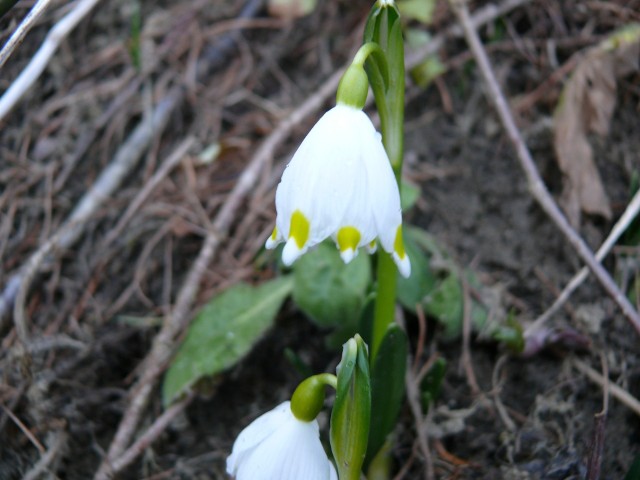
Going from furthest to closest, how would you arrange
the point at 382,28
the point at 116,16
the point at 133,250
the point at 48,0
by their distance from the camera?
the point at 116,16 < the point at 133,250 < the point at 48,0 < the point at 382,28

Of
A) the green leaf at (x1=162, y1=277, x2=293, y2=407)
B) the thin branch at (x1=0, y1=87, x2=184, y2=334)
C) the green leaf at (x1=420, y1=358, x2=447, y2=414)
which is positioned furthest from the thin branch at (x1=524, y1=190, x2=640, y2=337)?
the thin branch at (x1=0, y1=87, x2=184, y2=334)

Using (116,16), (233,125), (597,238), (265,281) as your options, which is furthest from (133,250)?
(597,238)

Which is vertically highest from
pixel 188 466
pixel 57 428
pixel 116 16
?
pixel 116 16

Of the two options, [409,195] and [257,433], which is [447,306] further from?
[257,433]

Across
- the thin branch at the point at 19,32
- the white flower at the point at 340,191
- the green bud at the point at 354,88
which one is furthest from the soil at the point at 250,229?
the green bud at the point at 354,88

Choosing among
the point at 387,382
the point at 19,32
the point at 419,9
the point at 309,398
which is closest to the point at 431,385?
the point at 387,382

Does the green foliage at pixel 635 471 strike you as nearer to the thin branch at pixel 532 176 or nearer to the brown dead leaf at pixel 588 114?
the thin branch at pixel 532 176

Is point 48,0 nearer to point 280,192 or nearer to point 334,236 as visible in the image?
point 280,192
